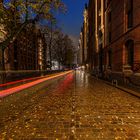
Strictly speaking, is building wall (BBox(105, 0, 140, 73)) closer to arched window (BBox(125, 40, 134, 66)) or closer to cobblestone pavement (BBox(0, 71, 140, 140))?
arched window (BBox(125, 40, 134, 66))

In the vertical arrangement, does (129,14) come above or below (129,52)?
above

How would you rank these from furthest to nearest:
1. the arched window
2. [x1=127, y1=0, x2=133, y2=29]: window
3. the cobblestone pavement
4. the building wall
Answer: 1. the arched window
2. [x1=127, y1=0, x2=133, y2=29]: window
3. the building wall
4. the cobblestone pavement

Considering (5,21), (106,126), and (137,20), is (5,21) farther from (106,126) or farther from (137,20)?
(106,126)

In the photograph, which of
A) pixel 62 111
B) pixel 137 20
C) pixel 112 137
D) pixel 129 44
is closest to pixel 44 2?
pixel 137 20

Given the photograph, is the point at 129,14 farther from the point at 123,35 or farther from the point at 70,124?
the point at 70,124

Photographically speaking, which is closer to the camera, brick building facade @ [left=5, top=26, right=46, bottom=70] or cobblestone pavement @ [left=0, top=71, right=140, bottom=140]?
cobblestone pavement @ [left=0, top=71, right=140, bottom=140]

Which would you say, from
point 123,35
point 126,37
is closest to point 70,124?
point 126,37

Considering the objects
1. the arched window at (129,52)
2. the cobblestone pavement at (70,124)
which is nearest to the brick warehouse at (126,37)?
the arched window at (129,52)

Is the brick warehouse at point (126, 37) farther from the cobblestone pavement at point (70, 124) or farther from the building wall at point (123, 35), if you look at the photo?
the cobblestone pavement at point (70, 124)

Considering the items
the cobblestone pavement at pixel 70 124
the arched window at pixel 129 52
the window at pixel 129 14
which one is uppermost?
the window at pixel 129 14

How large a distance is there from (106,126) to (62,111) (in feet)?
8.80

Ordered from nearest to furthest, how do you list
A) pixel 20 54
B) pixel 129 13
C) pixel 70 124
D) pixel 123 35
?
1. pixel 70 124
2. pixel 129 13
3. pixel 123 35
4. pixel 20 54

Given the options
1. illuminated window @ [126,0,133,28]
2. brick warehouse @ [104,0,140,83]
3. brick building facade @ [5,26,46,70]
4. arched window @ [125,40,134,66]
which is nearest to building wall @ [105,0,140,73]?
brick warehouse @ [104,0,140,83]

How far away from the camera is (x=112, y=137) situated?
5.57 metres
